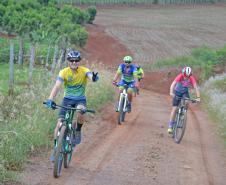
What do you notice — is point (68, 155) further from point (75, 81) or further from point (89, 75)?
point (89, 75)

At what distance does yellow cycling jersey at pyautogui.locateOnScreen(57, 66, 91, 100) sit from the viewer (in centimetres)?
1051

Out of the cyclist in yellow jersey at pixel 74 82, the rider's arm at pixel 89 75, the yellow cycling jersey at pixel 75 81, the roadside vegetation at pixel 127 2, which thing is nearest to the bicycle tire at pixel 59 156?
the cyclist in yellow jersey at pixel 74 82

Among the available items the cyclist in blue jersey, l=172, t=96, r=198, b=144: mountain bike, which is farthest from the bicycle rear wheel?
the cyclist in blue jersey

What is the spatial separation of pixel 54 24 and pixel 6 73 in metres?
17.7

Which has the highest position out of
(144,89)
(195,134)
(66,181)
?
(66,181)

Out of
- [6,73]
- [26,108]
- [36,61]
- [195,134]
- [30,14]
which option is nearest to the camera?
[26,108]

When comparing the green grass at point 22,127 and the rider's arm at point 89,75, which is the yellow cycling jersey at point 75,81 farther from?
the green grass at point 22,127

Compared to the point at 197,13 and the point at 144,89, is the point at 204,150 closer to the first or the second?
the point at 144,89

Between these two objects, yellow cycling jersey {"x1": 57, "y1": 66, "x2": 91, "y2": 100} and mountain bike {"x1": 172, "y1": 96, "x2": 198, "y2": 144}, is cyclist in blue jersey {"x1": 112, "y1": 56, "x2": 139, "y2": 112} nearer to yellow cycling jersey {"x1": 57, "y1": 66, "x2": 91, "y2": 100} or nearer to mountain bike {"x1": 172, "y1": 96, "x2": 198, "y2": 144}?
mountain bike {"x1": 172, "y1": 96, "x2": 198, "y2": 144}

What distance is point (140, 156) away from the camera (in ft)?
41.4

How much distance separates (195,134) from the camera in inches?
663

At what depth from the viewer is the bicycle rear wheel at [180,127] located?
14.9m

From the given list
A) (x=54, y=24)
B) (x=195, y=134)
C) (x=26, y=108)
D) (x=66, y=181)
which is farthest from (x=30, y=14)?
(x=66, y=181)

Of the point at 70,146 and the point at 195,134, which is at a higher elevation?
the point at 70,146
